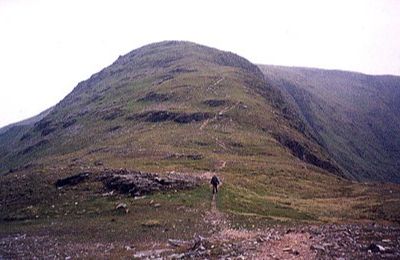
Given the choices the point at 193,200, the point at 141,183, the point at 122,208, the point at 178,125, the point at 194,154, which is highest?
the point at 178,125

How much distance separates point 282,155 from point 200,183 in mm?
45973

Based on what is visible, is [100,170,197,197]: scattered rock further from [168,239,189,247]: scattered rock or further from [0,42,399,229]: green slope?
[168,239,189,247]: scattered rock

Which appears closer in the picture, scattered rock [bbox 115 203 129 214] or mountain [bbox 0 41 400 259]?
mountain [bbox 0 41 400 259]

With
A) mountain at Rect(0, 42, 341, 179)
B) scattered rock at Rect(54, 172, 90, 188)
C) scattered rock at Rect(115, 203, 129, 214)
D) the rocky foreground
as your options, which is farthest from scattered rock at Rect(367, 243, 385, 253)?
mountain at Rect(0, 42, 341, 179)

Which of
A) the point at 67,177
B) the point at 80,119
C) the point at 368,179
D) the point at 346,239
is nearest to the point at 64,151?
the point at 80,119

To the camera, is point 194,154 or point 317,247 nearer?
point 317,247

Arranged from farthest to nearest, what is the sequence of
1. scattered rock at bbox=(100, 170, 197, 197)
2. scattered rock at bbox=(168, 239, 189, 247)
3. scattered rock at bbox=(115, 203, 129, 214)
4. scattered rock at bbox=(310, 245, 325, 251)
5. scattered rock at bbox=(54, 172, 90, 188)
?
scattered rock at bbox=(54, 172, 90, 188), scattered rock at bbox=(100, 170, 197, 197), scattered rock at bbox=(115, 203, 129, 214), scattered rock at bbox=(168, 239, 189, 247), scattered rock at bbox=(310, 245, 325, 251)

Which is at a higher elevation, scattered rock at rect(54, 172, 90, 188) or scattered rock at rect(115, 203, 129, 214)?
scattered rock at rect(54, 172, 90, 188)

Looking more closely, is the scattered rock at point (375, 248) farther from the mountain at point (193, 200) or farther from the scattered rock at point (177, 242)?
the scattered rock at point (177, 242)

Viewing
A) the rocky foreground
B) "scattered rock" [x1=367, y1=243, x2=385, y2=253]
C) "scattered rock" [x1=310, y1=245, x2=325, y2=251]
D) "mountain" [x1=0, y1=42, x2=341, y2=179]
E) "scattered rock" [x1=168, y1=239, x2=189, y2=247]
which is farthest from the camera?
"mountain" [x1=0, y1=42, x2=341, y2=179]

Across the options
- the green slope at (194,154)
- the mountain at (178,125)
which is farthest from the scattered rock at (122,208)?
the mountain at (178,125)

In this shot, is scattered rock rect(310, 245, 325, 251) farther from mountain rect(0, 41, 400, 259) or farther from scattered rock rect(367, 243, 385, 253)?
scattered rock rect(367, 243, 385, 253)

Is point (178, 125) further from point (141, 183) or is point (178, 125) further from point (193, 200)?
point (193, 200)

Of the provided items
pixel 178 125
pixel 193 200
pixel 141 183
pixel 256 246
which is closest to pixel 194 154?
pixel 141 183
